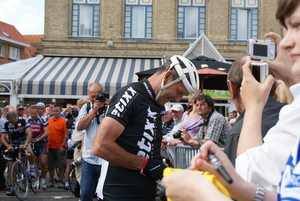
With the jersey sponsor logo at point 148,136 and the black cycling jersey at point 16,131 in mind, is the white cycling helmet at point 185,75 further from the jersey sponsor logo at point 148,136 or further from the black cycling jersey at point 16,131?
the black cycling jersey at point 16,131

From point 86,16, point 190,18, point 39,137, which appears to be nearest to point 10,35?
point 86,16

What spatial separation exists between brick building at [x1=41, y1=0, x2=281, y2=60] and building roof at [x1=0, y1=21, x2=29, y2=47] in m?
24.5

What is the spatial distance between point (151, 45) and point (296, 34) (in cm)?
1792

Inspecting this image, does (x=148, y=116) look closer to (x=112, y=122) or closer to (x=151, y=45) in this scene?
(x=112, y=122)

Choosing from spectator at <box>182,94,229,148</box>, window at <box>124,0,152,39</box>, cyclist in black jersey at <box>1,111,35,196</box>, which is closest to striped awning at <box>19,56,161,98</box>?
window at <box>124,0,152,39</box>

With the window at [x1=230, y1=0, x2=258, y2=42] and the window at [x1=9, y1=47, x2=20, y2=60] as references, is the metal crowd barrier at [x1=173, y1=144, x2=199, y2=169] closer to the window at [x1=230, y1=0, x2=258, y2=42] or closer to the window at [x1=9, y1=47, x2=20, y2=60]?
the window at [x1=230, y1=0, x2=258, y2=42]

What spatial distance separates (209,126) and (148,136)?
2.21 metres

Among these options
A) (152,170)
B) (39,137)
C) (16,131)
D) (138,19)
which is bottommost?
(39,137)

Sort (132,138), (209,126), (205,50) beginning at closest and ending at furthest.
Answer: (132,138) → (209,126) → (205,50)

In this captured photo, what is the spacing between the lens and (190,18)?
62.8 ft

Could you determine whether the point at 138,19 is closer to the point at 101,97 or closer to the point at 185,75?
the point at 101,97

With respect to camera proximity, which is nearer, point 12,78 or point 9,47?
point 12,78

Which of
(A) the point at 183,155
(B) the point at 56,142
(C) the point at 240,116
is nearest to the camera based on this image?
(C) the point at 240,116

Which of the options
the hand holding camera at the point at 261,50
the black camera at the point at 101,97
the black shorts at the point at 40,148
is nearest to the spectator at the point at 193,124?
the black camera at the point at 101,97
